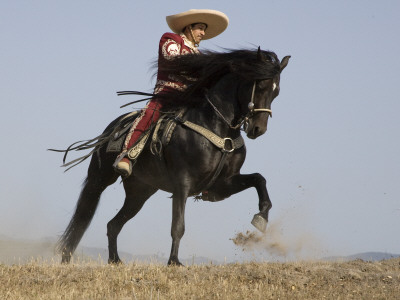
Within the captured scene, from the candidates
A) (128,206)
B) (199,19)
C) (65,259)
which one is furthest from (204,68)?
(65,259)

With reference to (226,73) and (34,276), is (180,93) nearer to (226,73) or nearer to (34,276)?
(226,73)

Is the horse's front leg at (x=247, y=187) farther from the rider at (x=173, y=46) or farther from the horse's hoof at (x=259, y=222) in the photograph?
the rider at (x=173, y=46)

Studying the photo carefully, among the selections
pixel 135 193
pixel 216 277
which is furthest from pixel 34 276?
pixel 135 193

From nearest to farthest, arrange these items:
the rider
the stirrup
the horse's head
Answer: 1. the horse's head
2. the stirrup
3. the rider

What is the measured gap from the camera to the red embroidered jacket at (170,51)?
445 inches

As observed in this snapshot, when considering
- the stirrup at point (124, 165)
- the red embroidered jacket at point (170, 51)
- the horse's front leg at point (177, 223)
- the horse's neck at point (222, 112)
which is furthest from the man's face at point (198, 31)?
the horse's front leg at point (177, 223)

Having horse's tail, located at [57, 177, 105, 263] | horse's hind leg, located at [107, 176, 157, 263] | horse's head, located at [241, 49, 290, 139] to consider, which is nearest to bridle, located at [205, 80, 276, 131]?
horse's head, located at [241, 49, 290, 139]

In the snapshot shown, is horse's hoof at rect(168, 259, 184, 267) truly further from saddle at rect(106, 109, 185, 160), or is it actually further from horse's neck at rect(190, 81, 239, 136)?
horse's neck at rect(190, 81, 239, 136)

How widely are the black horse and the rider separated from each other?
6.3 inches

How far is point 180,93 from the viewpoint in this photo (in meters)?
11.2

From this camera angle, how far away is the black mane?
10.5m

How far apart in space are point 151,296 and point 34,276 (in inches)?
95.2

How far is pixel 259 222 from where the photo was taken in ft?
33.8

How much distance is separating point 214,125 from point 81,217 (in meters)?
3.59
